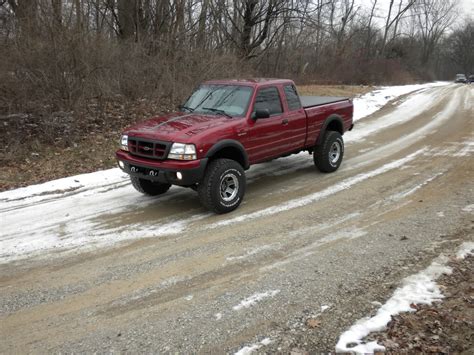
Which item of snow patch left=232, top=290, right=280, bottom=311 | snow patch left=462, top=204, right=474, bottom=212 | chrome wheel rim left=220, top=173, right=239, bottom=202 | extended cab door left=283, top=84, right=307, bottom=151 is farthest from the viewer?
extended cab door left=283, top=84, right=307, bottom=151

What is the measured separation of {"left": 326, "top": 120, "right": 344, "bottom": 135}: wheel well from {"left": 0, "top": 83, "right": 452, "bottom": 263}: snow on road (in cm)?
114

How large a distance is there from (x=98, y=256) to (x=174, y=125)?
92.1 inches

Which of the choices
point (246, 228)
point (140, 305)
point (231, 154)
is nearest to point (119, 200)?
point (231, 154)

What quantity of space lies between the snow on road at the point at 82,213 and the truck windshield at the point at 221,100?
155 centimetres

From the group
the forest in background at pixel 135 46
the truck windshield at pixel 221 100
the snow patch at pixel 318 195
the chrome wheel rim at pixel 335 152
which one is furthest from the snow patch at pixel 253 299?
the forest in background at pixel 135 46

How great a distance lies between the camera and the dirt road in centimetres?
359

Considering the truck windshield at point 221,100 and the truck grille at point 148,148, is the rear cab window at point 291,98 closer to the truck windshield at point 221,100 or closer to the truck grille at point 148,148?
the truck windshield at point 221,100

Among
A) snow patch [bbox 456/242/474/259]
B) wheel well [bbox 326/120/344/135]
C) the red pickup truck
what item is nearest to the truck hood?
the red pickup truck

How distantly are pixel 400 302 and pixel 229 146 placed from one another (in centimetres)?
338

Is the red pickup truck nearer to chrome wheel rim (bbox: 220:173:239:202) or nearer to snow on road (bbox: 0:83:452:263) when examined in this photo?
chrome wheel rim (bbox: 220:173:239:202)

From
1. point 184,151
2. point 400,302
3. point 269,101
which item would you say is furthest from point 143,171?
point 400,302

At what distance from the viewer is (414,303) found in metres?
3.85

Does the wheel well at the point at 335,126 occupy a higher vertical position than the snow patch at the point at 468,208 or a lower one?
higher

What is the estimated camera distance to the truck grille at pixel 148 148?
6023 mm
